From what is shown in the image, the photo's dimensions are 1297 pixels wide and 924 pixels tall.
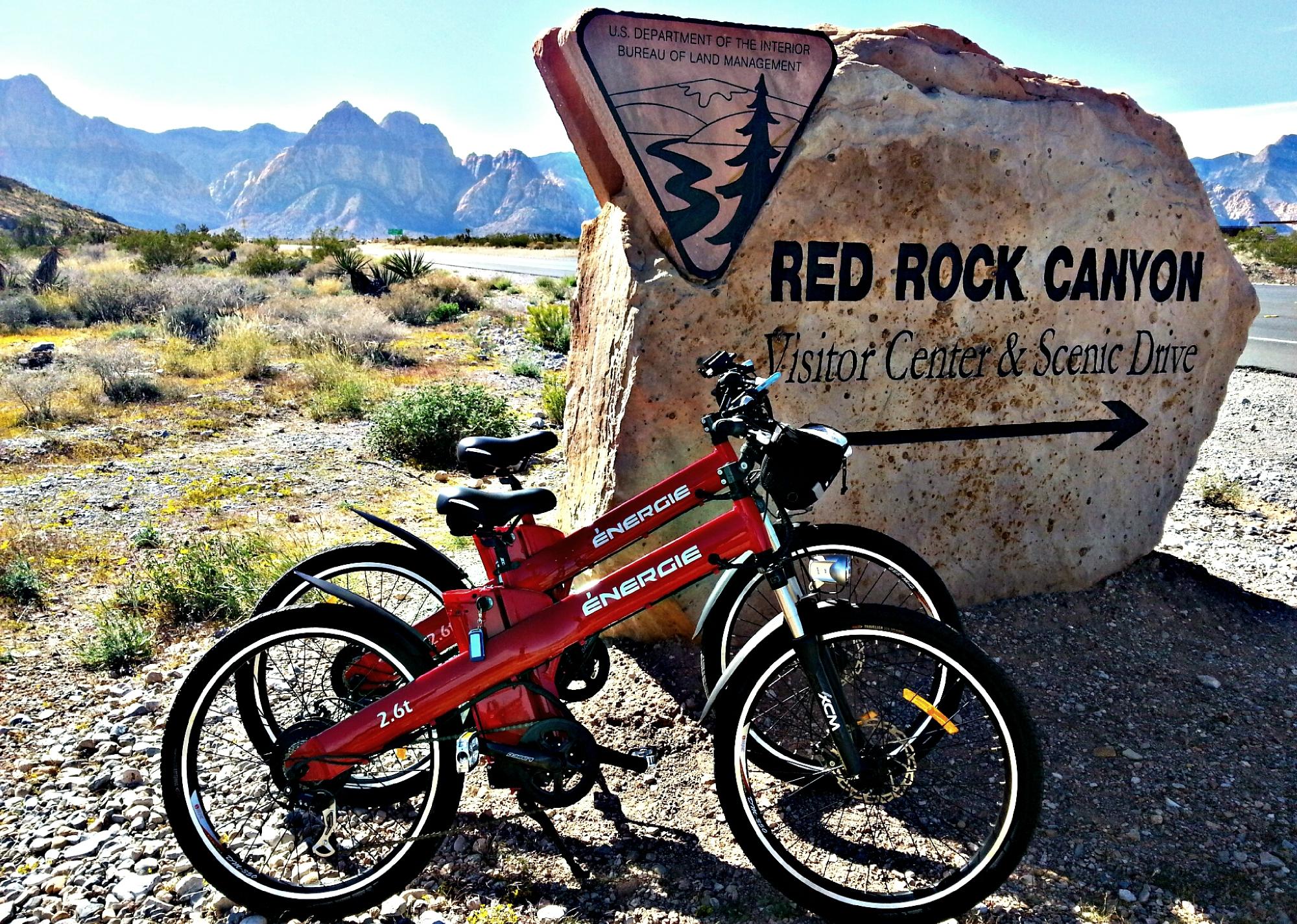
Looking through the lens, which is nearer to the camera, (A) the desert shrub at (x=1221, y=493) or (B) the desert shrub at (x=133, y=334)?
(A) the desert shrub at (x=1221, y=493)

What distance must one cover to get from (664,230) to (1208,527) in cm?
430

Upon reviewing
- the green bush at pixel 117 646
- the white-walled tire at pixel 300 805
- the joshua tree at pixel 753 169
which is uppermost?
the joshua tree at pixel 753 169

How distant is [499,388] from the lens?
966 centimetres

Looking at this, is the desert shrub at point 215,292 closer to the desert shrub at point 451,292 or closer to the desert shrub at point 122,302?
the desert shrub at point 122,302

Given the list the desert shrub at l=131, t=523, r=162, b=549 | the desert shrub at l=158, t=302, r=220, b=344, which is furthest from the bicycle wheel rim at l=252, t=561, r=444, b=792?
→ the desert shrub at l=158, t=302, r=220, b=344

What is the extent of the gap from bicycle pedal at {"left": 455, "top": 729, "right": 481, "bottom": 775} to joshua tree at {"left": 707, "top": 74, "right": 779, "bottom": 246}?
2117 millimetres

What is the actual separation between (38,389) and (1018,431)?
8.85 meters

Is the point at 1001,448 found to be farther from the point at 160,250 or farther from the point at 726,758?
the point at 160,250

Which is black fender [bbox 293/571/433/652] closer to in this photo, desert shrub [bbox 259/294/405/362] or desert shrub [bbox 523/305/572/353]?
desert shrub [bbox 259/294/405/362]

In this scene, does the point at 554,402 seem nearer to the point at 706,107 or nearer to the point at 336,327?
the point at 706,107

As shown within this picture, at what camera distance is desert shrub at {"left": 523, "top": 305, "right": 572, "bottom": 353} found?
39.8 feet

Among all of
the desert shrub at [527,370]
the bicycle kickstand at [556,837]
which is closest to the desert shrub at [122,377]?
the desert shrub at [527,370]

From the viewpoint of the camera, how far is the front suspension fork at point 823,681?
7.14 ft

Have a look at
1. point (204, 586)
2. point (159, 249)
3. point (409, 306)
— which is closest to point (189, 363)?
point (409, 306)
